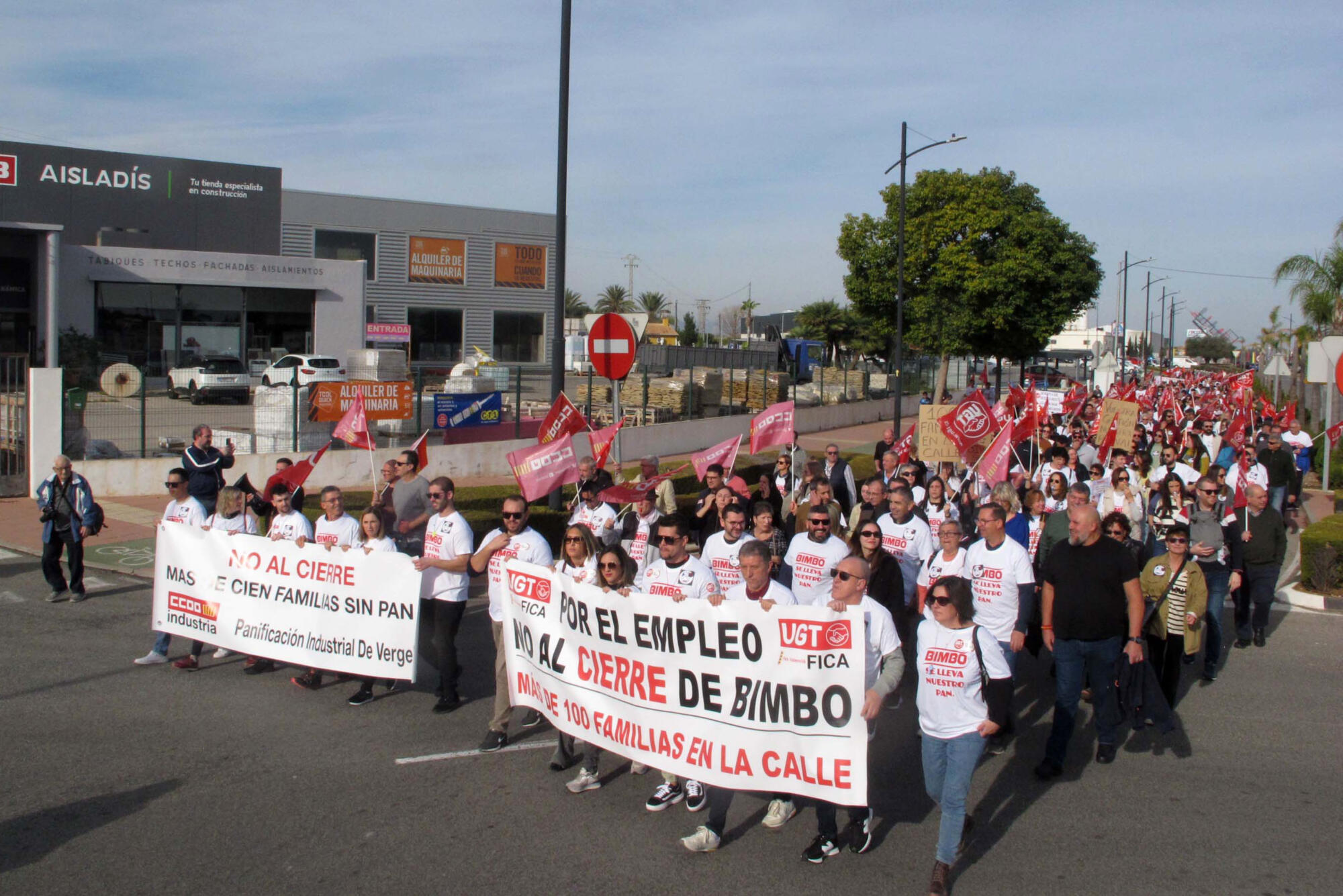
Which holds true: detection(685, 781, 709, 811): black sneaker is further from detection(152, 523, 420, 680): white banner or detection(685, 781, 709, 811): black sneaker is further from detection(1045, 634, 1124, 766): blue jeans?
detection(152, 523, 420, 680): white banner

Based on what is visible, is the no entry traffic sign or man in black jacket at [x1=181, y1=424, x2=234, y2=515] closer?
the no entry traffic sign

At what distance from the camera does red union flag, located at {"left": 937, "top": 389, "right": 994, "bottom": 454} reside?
521 inches

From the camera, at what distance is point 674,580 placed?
6.48 meters

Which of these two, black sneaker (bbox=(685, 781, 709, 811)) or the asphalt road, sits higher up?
black sneaker (bbox=(685, 781, 709, 811))

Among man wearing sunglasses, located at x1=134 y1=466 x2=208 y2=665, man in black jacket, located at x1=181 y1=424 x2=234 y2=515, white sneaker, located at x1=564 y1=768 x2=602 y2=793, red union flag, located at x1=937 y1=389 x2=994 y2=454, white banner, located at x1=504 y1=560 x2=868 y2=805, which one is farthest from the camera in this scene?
red union flag, located at x1=937 y1=389 x2=994 y2=454

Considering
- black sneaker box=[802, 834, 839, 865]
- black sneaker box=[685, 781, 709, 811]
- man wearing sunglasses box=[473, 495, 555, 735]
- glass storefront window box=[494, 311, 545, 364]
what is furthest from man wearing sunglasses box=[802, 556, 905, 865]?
glass storefront window box=[494, 311, 545, 364]

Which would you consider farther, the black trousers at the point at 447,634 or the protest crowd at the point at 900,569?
the black trousers at the point at 447,634

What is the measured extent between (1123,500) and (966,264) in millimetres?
26145

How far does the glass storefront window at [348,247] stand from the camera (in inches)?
2023

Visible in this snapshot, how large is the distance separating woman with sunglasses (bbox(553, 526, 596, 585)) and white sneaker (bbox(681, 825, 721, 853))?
1.73 meters

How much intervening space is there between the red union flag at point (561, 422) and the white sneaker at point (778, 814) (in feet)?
20.1

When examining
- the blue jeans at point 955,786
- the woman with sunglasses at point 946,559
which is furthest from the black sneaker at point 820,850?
the woman with sunglasses at point 946,559

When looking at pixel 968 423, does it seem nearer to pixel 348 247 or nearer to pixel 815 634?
pixel 815 634

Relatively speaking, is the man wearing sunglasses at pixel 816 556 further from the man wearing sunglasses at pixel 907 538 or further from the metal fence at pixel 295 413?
the metal fence at pixel 295 413
